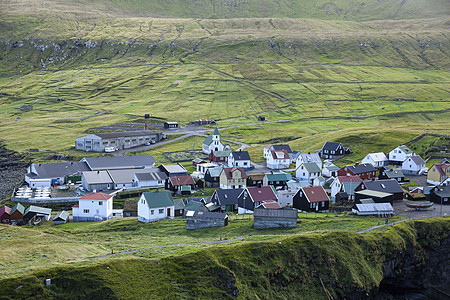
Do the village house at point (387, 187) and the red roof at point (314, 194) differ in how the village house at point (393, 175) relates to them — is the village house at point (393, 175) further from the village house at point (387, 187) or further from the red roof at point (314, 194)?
the red roof at point (314, 194)

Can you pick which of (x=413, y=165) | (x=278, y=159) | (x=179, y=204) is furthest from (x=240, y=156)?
(x=413, y=165)

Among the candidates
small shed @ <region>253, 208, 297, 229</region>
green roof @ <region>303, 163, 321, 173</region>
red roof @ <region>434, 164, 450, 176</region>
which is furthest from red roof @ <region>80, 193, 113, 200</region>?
red roof @ <region>434, 164, 450, 176</region>

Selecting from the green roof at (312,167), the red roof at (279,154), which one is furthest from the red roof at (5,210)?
the red roof at (279,154)

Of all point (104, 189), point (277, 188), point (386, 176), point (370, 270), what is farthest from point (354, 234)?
point (104, 189)

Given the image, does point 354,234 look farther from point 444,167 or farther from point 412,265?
point 444,167

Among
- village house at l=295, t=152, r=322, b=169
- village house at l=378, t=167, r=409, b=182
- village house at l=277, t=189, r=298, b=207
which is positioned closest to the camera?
village house at l=277, t=189, r=298, b=207

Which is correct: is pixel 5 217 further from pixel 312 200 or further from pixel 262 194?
pixel 312 200

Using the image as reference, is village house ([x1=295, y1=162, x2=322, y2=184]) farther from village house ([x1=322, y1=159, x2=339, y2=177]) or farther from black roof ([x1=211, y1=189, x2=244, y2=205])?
black roof ([x1=211, y1=189, x2=244, y2=205])
